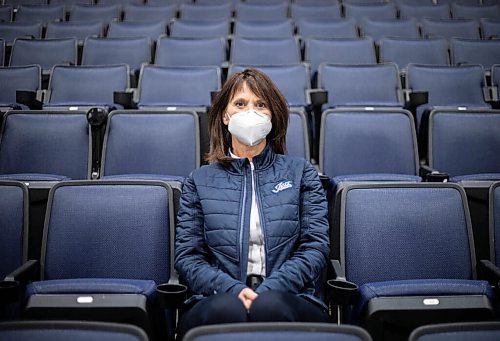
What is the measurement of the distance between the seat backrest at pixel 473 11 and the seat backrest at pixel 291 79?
77 centimetres

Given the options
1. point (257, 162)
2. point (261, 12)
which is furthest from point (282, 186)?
point (261, 12)

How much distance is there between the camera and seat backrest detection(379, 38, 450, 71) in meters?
1.01

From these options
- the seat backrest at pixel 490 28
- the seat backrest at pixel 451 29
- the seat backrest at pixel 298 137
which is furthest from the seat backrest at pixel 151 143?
the seat backrest at pixel 490 28

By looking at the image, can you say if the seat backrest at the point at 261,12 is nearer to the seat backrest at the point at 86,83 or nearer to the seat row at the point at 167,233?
the seat backrest at the point at 86,83

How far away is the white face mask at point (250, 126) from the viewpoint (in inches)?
16.2

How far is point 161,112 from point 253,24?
0.67m

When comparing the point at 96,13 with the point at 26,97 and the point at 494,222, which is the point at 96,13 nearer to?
the point at 26,97

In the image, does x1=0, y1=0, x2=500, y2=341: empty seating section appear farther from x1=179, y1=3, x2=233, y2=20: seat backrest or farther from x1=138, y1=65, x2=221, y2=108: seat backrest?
x1=179, y1=3, x2=233, y2=20: seat backrest

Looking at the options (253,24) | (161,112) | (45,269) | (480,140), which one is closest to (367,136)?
(480,140)

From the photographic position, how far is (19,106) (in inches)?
28.8

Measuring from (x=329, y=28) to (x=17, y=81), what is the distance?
2.33ft

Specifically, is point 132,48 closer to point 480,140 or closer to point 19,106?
point 19,106

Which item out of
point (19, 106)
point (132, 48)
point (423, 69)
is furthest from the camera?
point (132, 48)

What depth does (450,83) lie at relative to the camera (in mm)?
818
